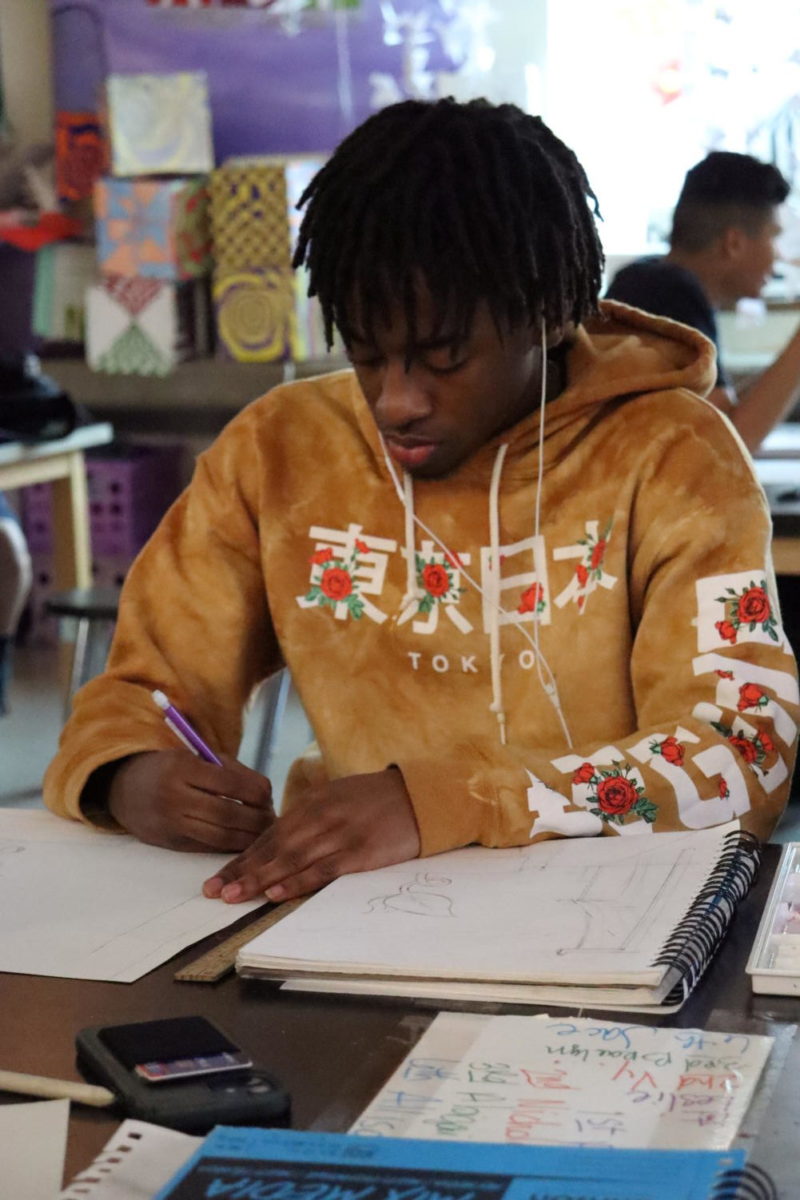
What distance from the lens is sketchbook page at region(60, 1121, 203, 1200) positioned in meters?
0.63

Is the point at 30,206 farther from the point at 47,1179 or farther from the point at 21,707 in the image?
the point at 47,1179

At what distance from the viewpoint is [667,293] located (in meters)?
2.77

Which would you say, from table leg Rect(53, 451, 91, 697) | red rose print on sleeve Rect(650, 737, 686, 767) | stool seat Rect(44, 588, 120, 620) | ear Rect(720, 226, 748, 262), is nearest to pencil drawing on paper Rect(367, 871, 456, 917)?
red rose print on sleeve Rect(650, 737, 686, 767)

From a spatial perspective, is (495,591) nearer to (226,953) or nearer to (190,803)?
(190,803)

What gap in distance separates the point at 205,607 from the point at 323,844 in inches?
15.7

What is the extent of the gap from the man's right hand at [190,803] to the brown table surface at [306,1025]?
0.20 metres

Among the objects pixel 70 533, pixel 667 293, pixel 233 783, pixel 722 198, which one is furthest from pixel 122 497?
pixel 233 783

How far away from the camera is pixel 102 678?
4.37ft

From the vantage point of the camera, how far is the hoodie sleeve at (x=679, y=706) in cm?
107

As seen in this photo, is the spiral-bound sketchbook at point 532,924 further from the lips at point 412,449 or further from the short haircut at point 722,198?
the short haircut at point 722,198

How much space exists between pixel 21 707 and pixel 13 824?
297 cm

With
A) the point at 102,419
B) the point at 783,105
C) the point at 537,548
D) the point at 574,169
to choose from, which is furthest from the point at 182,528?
the point at 102,419

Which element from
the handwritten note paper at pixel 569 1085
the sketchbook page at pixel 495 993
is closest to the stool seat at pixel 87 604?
the sketchbook page at pixel 495 993

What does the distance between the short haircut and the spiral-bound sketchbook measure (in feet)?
7.48
